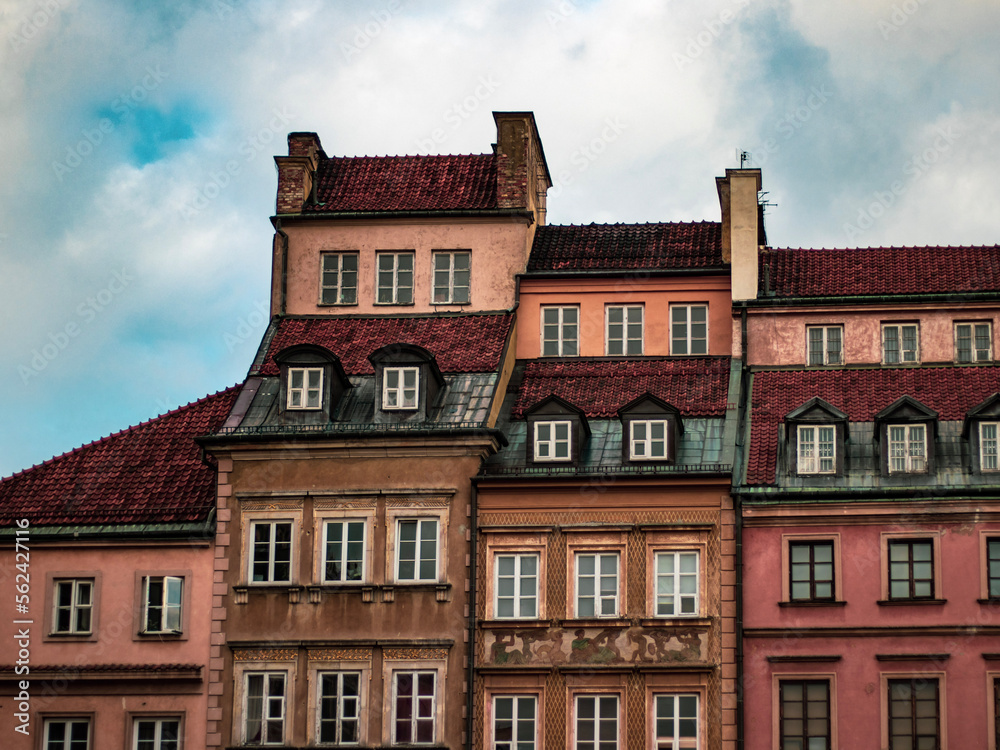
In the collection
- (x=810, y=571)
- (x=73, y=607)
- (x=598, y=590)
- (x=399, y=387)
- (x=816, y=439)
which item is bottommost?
(x=73, y=607)

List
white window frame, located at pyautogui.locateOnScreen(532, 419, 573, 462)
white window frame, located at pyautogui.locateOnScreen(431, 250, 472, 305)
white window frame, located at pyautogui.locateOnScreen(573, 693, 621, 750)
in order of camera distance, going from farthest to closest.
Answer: white window frame, located at pyautogui.locateOnScreen(431, 250, 472, 305) < white window frame, located at pyautogui.locateOnScreen(532, 419, 573, 462) < white window frame, located at pyautogui.locateOnScreen(573, 693, 621, 750)

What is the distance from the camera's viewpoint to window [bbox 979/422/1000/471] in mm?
49472

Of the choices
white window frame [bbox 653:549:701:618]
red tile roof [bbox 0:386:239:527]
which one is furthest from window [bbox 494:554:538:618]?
red tile roof [bbox 0:386:239:527]

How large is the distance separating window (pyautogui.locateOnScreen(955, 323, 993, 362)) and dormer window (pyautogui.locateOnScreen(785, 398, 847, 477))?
5.18 metres

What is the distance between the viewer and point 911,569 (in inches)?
1914

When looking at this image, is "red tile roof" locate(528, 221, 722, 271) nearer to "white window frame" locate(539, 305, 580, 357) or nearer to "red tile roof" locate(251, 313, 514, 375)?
"white window frame" locate(539, 305, 580, 357)

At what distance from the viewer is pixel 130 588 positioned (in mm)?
51312

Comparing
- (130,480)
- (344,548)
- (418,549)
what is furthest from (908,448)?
(130,480)

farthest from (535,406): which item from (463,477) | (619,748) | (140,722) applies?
(140,722)

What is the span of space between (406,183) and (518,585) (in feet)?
47.3

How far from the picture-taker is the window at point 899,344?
178ft

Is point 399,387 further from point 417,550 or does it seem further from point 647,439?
point 647,439

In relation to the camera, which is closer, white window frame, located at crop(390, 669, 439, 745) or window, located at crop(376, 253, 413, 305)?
white window frame, located at crop(390, 669, 439, 745)

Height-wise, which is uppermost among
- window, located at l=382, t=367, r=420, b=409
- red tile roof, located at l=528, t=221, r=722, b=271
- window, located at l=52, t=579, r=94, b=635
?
red tile roof, located at l=528, t=221, r=722, b=271
